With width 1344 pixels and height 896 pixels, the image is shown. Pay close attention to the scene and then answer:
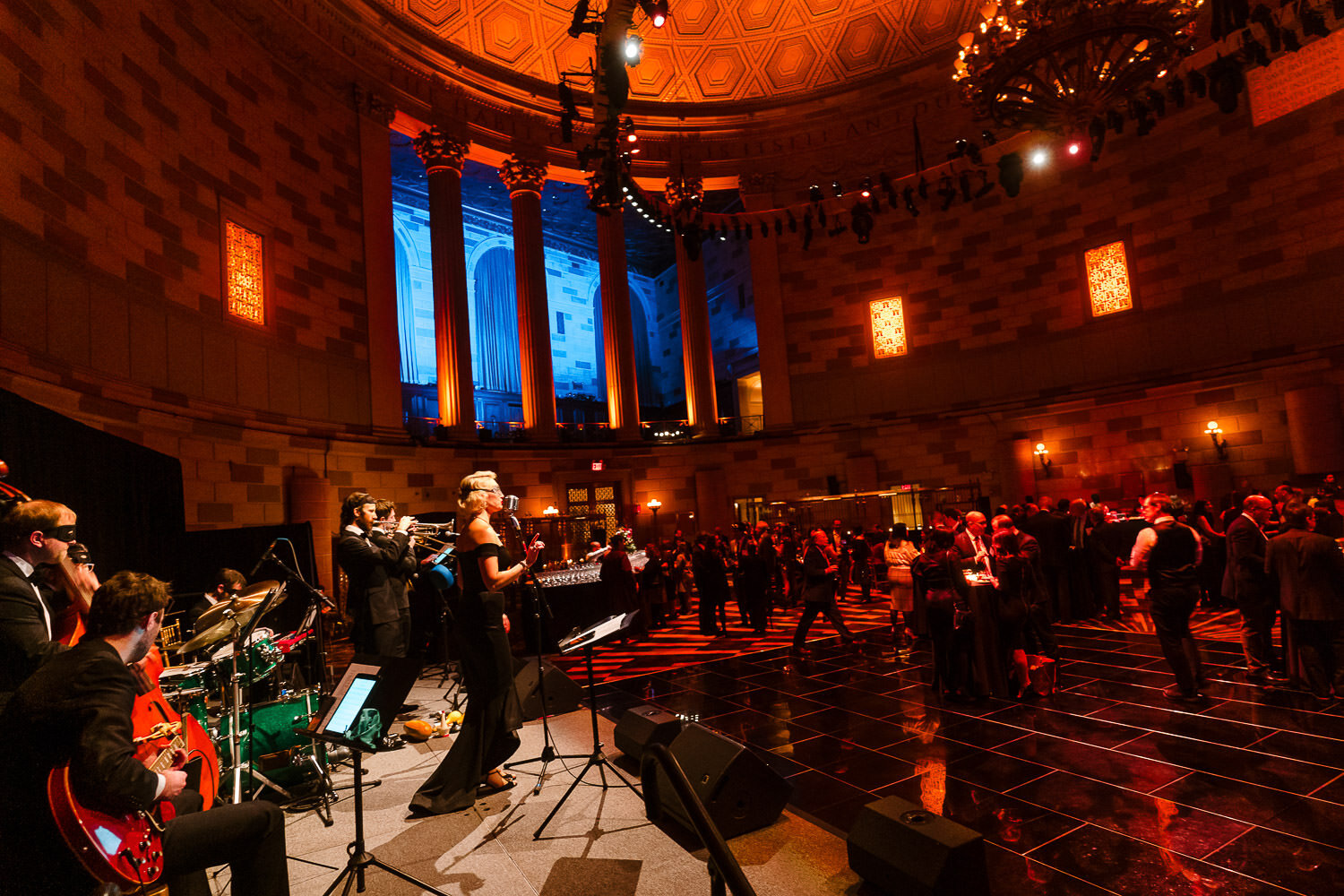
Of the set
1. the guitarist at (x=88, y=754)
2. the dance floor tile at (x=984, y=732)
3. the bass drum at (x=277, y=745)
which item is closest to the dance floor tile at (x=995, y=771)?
the dance floor tile at (x=984, y=732)

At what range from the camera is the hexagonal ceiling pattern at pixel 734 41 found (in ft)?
59.7

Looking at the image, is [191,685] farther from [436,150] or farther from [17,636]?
[436,150]

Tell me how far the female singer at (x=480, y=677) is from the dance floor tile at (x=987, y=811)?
2.45 meters

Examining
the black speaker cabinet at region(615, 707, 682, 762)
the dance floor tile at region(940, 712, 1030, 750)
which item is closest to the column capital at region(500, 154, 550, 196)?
the black speaker cabinet at region(615, 707, 682, 762)

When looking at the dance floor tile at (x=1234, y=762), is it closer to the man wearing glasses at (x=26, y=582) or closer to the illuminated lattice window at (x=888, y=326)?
the man wearing glasses at (x=26, y=582)

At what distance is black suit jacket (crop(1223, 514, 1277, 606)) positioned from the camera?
6.34m

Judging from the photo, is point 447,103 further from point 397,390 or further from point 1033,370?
point 1033,370

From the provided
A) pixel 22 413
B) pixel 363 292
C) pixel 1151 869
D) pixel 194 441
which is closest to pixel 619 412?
pixel 363 292

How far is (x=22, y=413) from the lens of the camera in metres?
5.35

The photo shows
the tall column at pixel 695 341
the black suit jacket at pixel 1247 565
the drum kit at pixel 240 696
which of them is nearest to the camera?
the drum kit at pixel 240 696

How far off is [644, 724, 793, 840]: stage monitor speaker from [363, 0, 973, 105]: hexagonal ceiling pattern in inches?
749

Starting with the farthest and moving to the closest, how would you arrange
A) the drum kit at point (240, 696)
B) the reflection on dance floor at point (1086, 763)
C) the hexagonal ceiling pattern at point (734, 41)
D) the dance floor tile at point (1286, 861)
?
1. the hexagonal ceiling pattern at point (734, 41)
2. the drum kit at point (240, 696)
3. the reflection on dance floor at point (1086, 763)
4. the dance floor tile at point (1286, 861)

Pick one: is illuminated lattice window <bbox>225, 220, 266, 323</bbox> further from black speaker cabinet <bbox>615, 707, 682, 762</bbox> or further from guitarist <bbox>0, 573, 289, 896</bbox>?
guitarist <bbox>0, 573, 289, 896</bbox>

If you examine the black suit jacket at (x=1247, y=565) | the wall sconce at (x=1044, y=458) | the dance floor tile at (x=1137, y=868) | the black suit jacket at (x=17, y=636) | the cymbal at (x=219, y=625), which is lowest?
the dance floor tile at (x=1137, y=868)
